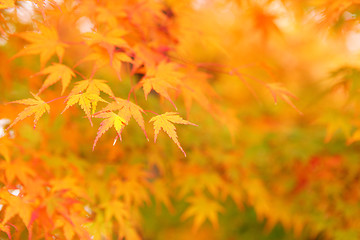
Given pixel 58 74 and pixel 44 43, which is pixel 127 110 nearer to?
pixel 58 74

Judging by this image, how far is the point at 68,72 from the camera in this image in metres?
1.22

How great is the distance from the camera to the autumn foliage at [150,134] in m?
1.25

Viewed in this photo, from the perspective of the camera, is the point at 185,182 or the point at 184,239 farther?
the point at 184,239

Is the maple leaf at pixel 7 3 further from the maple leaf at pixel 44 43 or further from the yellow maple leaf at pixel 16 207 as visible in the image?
the yellow maple leaf at pixel 16 207

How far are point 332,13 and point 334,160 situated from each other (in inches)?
41.8

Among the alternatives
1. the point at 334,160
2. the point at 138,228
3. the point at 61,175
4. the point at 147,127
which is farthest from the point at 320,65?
the point at 61,175

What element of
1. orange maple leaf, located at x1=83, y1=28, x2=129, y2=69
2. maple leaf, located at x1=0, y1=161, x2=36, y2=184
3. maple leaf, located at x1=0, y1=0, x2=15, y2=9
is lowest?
maple leaf, located at x1=0, y1=161, x2=36, y2=184

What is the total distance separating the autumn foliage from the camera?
125 cm

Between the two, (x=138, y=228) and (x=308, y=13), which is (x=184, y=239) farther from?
(x=308, y=13)

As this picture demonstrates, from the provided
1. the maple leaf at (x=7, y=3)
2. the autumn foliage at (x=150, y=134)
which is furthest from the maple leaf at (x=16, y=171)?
the maple leaf at (x=7, y=3)

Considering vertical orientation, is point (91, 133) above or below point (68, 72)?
below

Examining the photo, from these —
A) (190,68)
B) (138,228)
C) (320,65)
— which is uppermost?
(190,68)

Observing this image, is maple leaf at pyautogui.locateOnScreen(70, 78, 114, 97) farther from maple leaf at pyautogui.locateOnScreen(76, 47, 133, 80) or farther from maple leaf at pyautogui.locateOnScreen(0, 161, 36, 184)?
maple leaf at pyautogui.locateOnScreen(0, 161, 36, 184)

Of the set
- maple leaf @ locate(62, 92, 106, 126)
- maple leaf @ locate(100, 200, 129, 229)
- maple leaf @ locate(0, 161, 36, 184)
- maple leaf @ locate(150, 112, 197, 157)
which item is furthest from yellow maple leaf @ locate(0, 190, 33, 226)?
maple leaf @ locate(150, 112, 197, 157)
